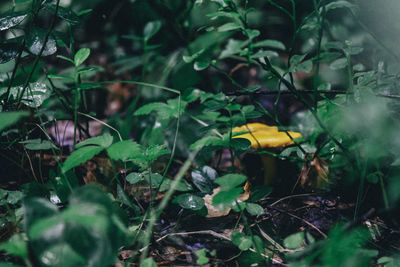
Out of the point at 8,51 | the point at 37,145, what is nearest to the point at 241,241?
the point at 37,145

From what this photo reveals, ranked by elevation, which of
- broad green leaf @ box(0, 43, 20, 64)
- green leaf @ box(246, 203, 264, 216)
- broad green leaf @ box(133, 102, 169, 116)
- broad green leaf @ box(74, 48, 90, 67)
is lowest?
green leaf @ box(246, 203, 264, 216)

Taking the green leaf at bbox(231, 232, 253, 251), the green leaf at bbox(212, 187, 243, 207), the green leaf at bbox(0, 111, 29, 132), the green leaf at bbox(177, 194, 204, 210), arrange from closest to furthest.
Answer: the green leaf at bbox(0, 111, 29, 132) → the green leaf at bbox(212, 187, 243, 207) → the green leaf at bbox(231, 232, 253, 251) → the green leaf at bbox(177, 194, 204, 210)

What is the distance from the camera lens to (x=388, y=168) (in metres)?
1.27

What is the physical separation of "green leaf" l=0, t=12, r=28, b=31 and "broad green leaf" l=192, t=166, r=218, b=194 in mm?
888

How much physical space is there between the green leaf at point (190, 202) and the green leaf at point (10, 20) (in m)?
0.90

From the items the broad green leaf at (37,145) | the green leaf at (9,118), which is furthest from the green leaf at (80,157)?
the broad green leaf at (37,145)

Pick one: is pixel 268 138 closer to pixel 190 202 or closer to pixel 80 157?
pixel 190 202

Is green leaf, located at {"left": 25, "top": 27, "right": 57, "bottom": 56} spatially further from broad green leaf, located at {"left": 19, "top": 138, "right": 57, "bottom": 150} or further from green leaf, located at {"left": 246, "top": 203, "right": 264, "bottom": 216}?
green leaf, located at {"left": 246, "top": 203, "right": 264, "bottom": 216}

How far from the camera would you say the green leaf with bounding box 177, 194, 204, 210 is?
112 centimetres

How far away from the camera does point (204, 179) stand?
1210 millimetres

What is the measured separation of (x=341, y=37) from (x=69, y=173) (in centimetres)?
144

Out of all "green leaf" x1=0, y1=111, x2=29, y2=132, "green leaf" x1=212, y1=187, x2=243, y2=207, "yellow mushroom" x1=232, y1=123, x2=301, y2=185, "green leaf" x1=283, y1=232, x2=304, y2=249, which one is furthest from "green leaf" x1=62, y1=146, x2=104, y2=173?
"yellow mushroom" x1=232, y1=123, x2=301, y2=185

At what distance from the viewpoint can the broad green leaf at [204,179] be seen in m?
1.18

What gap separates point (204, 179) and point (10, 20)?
3.13 ft
